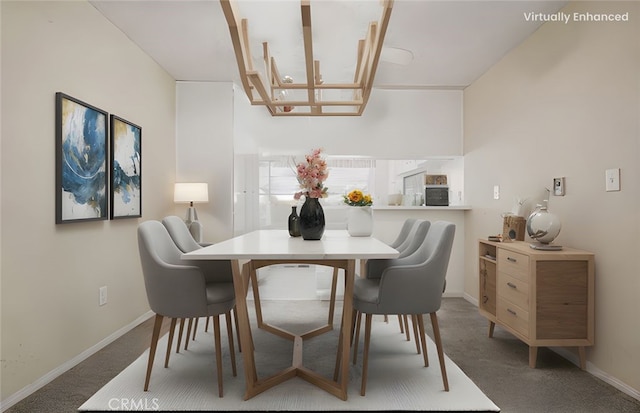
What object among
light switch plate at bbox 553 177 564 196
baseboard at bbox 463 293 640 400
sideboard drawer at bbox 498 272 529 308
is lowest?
baseboard at bbox 463 293 640 400

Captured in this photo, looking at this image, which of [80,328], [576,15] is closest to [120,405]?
[80,328]

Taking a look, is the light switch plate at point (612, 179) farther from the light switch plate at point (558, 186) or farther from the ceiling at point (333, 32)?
the ceiling at point (333, 32)

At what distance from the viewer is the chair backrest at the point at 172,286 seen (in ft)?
6.49

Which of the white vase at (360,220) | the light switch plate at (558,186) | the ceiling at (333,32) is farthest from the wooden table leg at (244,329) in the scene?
the light switch plate at (558,186)

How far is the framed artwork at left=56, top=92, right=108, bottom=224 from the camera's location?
91.3 inches

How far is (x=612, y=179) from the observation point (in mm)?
2219

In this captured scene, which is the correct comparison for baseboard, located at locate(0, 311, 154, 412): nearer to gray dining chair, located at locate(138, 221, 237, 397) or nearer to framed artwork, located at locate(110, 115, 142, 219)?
gray dining chair, located at locate(138, 221, 237, 397)

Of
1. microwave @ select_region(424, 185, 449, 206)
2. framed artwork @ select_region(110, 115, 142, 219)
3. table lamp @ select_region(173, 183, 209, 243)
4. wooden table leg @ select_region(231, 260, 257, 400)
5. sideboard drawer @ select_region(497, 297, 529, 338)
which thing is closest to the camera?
wooden table leg @ select_region(231, 260, 257, 400)

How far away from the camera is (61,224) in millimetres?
2348

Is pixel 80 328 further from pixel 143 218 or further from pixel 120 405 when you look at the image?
pixel 143 218

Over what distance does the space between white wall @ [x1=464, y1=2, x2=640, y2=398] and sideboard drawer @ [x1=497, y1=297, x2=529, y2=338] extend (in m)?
0.41

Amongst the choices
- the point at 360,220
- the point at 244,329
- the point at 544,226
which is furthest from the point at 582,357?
the point at 244,329

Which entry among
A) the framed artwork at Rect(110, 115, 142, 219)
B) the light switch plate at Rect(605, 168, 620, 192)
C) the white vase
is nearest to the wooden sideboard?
the light switch plate at Rect(605, 168, 620, 192)

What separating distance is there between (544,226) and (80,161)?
10.1 feet
